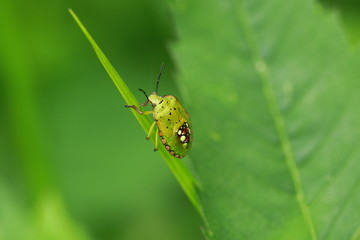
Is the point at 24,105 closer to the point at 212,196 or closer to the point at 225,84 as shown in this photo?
the point at 225,84

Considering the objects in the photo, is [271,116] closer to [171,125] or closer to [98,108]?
[171,125]

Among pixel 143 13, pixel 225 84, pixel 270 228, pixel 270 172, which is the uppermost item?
pixel 143 13

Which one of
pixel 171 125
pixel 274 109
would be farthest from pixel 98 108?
pixel 274 109

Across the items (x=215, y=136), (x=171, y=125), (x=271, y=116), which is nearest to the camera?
(x=215, y=136)

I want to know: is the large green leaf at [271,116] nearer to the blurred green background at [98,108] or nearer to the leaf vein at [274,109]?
the leaf vein at [274,109]

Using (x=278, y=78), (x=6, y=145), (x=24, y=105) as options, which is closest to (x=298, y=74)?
(x=278, y=78)

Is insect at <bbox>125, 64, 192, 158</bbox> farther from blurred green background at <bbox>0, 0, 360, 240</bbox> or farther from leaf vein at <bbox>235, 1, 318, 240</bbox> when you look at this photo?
blurred green background at <bbox>0, 0, 360, 240</bbox>

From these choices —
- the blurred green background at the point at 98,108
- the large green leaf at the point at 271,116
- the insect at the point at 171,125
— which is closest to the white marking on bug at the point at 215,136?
the large green leaf at the point at 271,116
